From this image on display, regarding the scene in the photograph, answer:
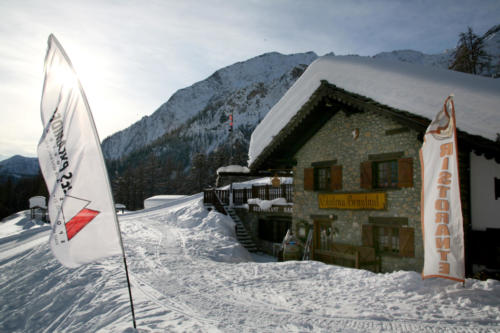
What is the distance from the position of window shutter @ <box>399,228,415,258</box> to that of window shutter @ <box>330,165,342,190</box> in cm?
293

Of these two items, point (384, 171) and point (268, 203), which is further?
point (268, 203)

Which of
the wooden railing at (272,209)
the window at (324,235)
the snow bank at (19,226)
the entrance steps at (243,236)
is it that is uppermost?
the wooden railing at (272,209)

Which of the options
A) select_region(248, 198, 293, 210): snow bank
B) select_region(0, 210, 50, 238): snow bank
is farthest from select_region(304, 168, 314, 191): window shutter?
select_region(0, 210, 50, 238): snow bank

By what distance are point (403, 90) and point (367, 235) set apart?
5395mm

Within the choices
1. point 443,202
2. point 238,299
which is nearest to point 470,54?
point 443,202

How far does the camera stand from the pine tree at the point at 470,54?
31.4 meters

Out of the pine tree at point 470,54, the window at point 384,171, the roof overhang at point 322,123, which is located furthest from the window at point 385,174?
the pine tree at point 470,54

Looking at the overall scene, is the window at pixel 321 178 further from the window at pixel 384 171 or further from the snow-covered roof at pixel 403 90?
the snow-covered roof at pixel 403 90

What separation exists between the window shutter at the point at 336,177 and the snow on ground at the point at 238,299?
362cm

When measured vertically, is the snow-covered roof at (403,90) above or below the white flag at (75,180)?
above

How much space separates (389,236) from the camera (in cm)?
1143

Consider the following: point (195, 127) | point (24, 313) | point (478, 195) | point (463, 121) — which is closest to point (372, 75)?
point (463, 121)

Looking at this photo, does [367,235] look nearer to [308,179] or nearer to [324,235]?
[324,235]

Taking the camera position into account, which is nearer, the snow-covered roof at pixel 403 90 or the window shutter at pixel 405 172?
the snow-covered roof at pixel 403 90
